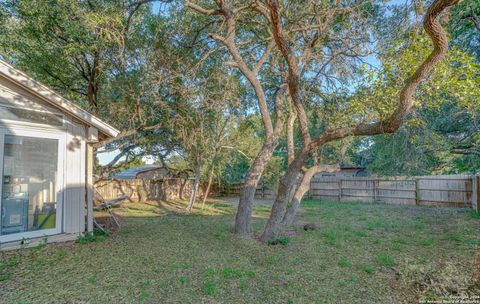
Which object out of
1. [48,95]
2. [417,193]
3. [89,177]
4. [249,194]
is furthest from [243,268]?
[417,193]

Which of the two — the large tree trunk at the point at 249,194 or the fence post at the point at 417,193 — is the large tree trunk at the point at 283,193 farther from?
the fence post at the point at 417,193

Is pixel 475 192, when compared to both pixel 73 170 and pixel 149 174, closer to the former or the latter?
pixel 73 170

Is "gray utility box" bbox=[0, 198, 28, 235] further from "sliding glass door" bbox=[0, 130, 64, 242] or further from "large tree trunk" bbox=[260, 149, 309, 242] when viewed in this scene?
"large tree trunk" bbox=[260, 149, 309, 242]

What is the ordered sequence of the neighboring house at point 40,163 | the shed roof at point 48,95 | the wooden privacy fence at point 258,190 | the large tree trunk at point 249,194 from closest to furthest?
the shed roof at point 48,95
the neighboring house at point 40,163
the large tree trunk at point 249,194
the wooden privacy fence at point 258,190

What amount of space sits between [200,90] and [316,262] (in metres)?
5.21

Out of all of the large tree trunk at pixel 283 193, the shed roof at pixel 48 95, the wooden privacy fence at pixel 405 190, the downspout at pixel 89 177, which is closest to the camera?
the shed roof at pixel 48 95

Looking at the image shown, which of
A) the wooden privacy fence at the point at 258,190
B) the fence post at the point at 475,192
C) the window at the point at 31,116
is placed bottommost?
the wooden privacy fence at the point at 258,190

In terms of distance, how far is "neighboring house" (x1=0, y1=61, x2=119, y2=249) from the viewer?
14.4ft

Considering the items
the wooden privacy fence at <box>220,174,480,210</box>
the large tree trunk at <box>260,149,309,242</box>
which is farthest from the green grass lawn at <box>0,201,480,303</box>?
the wooden privacy fence at <box>220,174,480,210</box>

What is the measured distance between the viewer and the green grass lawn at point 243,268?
3.03 metres

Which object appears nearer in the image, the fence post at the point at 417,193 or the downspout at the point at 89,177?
the downspout at the point at 89,177

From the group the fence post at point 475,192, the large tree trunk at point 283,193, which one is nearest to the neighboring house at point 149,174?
the large tree trunk at point 283,193

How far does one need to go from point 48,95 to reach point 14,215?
7.11 ft

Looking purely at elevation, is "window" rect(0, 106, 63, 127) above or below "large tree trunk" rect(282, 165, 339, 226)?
above
